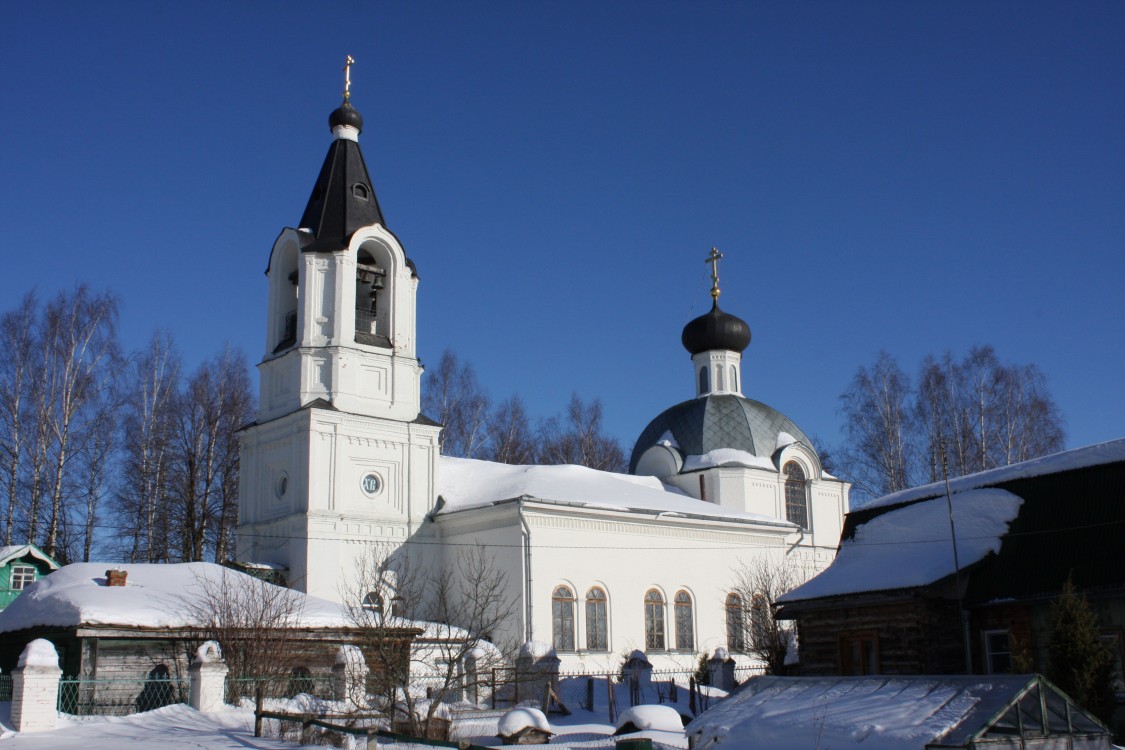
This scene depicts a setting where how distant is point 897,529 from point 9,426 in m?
20.9

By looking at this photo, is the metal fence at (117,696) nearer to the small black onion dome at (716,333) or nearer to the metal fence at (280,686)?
the metal fence at (280,686)

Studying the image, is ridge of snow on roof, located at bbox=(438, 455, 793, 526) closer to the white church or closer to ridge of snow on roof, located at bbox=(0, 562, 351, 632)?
the white church

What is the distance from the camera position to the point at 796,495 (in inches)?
1329

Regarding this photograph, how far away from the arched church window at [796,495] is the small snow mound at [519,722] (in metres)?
18.5

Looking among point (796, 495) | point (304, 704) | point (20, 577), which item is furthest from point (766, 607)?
point (20, 577)

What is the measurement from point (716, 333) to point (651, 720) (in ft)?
69.4

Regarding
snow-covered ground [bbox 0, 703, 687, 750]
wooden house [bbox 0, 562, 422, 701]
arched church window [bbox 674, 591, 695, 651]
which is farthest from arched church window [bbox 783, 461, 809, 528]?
snow-covered ground [bbox 0, 703, 687, 750]

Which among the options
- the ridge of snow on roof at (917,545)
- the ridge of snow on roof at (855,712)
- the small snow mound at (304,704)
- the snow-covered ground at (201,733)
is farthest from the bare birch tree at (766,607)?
the ridge of snow on roof at (855,712)

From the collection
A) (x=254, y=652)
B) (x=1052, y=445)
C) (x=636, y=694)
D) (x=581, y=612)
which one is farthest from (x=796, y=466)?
(x=254, y=652)

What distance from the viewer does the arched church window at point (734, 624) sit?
28.6 meters

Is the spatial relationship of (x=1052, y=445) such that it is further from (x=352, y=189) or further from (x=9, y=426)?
(x=9, y=426)

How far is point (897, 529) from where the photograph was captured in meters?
19.9

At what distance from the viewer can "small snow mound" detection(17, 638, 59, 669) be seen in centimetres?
1497

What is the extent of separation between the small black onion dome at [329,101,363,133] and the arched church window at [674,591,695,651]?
14133 millimetres
